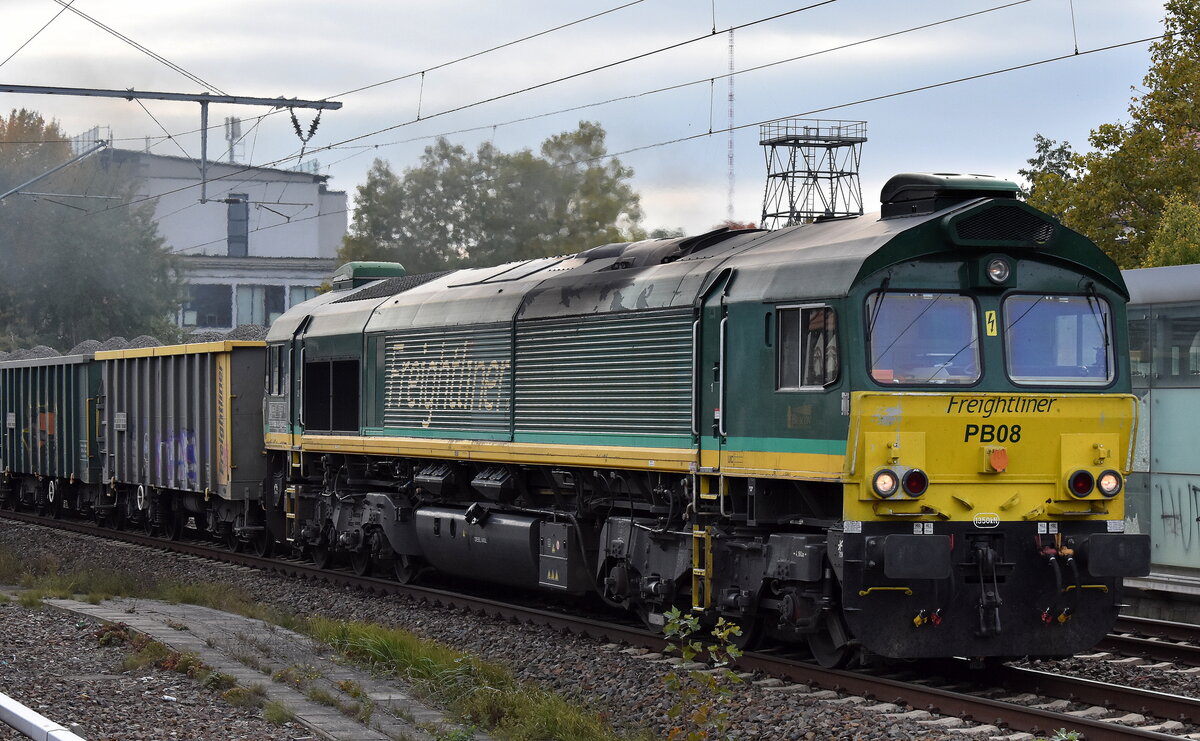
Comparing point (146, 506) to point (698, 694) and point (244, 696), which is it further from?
point (698, 694)

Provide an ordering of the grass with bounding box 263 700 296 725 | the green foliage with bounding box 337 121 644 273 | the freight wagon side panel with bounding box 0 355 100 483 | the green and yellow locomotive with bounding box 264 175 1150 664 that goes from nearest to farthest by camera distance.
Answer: the grass with bounding box 263 700 296 725 → the green and yellow locomotive with bounding box 264 175 1150 664 → the freight wagon side panel with bounding box 0 355 100 483 → the green foliage with bounding box 337 121 644 273

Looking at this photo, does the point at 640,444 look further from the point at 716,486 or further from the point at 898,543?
the point at 898,543

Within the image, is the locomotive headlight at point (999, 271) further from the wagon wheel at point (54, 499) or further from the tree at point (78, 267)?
the tree at point (78, 267)

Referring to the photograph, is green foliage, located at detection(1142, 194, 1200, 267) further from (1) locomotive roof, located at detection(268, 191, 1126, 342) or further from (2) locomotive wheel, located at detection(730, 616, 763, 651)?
(2) locomotive wheel, located at detection(730, 616, 763, 651)

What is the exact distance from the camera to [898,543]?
10.4 metres

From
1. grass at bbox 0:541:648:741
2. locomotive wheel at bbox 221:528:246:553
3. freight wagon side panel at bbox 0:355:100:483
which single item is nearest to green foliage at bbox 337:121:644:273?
freight wagon side panel at bbox 0:355:100:483

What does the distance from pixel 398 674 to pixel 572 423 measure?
11.1 ft

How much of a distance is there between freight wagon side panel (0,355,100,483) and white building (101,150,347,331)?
3784cm

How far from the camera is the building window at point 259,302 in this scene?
7400cm

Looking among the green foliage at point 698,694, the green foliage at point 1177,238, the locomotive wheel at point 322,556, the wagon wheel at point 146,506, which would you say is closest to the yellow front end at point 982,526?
the green foliage at point 698,694

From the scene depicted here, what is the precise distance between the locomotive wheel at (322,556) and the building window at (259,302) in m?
55.2

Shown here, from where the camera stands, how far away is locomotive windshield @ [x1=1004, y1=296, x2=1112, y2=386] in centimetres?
1122

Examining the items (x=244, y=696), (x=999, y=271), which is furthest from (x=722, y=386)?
(x=244, y=696)

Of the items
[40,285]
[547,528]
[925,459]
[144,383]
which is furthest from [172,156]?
[925,459]
